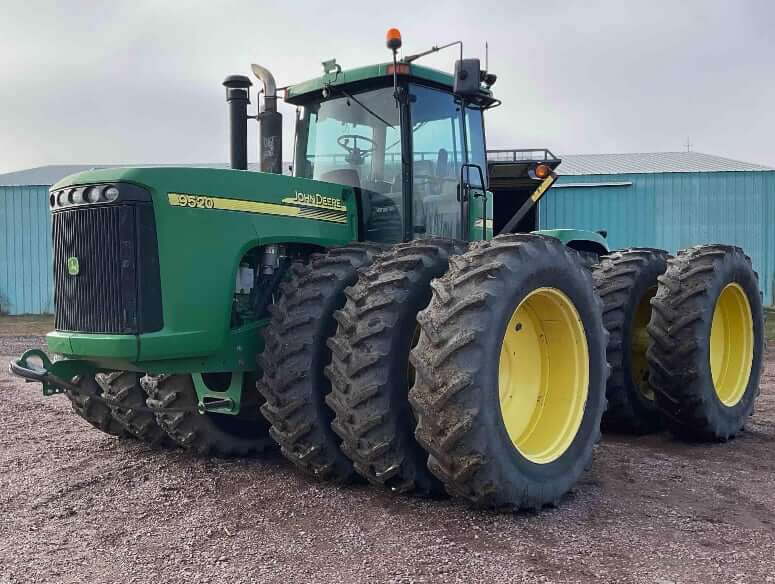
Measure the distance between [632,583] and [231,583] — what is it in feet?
5.28

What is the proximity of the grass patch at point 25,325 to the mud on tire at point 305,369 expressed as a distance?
12893 mm

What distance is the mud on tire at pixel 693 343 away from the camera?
206 inches

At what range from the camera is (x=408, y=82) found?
5.01 meters

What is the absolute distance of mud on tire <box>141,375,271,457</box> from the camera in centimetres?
471

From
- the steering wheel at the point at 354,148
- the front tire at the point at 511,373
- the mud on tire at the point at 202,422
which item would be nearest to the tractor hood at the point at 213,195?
the steering wheel at the point at 354,148

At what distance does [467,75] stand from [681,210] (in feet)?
54.9

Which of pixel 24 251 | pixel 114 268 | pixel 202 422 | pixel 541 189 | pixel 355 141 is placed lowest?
pixel 202 422

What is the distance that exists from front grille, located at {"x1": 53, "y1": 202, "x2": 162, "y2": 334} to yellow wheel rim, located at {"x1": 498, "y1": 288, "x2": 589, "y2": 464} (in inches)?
76.1

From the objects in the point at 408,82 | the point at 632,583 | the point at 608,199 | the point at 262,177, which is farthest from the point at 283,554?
the point at 608,199

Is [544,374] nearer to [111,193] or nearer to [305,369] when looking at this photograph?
[305,369]

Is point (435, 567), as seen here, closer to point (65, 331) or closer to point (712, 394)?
point (65, 331)

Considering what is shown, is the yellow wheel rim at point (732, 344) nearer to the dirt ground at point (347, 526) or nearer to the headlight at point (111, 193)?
the dirt ground at point (347, 526)

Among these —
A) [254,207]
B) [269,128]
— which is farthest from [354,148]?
[254,207]

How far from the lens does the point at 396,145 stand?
5055mm
